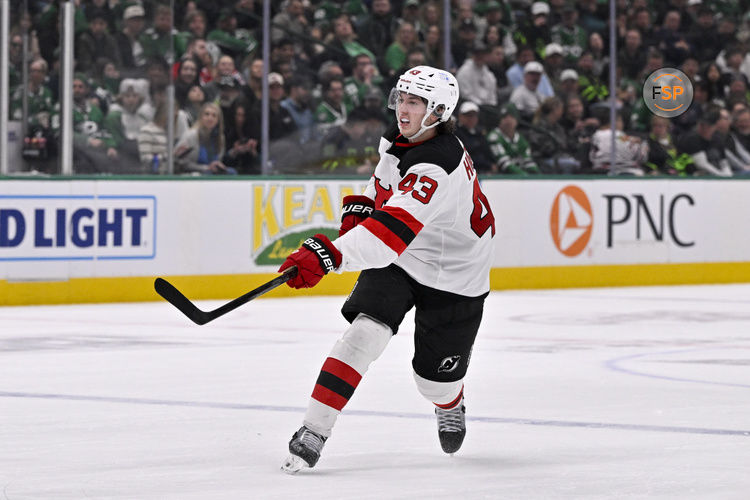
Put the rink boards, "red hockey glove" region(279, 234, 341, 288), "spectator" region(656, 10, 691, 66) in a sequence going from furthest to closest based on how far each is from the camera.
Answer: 1. "spectator" region(656, 10, 691, 66)
2. the rink boards
3. "red hockey glove" region(279, 234, 341, 288)

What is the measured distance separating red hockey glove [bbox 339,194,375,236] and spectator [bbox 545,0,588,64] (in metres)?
8.56

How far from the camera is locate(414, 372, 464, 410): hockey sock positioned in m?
3.96

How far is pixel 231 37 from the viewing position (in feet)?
34.5

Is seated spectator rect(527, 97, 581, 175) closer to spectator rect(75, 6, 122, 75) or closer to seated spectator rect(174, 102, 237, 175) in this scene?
seated spectator rect(174, 102, 237, 175)

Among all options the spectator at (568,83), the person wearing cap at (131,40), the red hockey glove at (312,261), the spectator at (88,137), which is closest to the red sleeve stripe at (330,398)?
the red hockey glove at (312,261)

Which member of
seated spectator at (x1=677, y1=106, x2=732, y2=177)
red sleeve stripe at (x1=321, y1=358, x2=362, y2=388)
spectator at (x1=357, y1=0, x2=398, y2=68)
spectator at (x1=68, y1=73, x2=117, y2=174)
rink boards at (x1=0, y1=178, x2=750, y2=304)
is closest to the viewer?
red sleeve stripe at (x1=321, y1=358, x2=362, y2=388)

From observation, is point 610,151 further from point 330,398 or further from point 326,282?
point 330,398

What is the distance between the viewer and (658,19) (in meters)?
12.9

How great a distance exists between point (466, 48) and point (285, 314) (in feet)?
12.1

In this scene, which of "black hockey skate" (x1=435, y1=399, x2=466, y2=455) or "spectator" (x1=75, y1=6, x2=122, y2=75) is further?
"spectator" (x1=75, y1=6, x2=122, y2=75)

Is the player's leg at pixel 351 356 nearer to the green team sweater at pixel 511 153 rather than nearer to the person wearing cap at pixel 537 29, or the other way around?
the green team sweater at pixel 511 153

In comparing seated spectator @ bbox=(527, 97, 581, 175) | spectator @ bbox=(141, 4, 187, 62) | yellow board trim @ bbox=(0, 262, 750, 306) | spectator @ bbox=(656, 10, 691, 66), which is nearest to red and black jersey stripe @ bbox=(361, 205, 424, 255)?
yellow board trim @ bbox=(0, 262, 750, 306)

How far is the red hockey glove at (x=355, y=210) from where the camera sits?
158 inches

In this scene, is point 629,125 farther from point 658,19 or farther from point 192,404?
point 192,404
